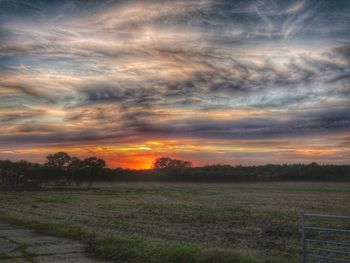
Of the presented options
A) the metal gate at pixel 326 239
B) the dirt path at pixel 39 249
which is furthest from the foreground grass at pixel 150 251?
the metal gate at pixel 326 239

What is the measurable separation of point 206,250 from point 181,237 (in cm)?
436

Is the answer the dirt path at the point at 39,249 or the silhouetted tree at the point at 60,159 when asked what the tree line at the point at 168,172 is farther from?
the dirt path at the point at 39,249

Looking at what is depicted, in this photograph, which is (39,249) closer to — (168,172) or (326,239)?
(326,239)

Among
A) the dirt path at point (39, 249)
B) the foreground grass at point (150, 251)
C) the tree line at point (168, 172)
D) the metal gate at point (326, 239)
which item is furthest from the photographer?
the tree line at point (168, 172)

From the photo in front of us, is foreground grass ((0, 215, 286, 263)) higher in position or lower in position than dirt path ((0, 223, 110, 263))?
higher

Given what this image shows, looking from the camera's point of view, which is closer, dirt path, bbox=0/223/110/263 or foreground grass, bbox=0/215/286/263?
foreground grass, bbox=0/215/286/263

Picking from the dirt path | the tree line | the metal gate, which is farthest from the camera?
the tree line

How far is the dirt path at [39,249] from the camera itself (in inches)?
419

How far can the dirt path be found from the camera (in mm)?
10641

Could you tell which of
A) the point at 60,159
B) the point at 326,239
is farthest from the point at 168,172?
the point at 326,239

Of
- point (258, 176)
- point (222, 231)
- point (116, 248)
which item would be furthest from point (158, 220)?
point (258, 176)

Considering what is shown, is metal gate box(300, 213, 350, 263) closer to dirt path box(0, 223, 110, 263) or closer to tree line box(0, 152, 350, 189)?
dirt path box(0, 223, 110, 263)

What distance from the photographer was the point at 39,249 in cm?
1194

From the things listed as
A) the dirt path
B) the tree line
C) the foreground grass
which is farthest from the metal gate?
the tree line
